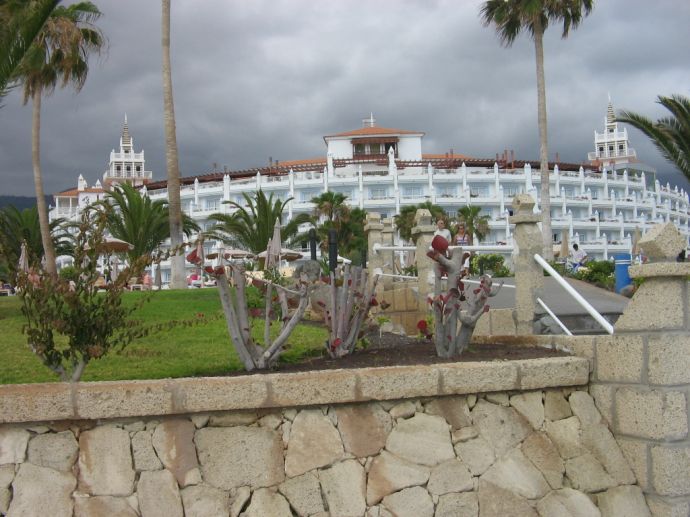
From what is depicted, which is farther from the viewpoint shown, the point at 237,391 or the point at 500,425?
the point at 500,425

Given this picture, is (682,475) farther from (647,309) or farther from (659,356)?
(647,309)

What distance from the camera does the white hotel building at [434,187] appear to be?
6912 centimetres

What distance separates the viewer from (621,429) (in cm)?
548

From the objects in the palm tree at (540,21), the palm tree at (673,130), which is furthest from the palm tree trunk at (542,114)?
the palm tree at (673,130)

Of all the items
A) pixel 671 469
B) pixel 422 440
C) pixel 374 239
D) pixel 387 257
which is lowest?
pixel 671 469

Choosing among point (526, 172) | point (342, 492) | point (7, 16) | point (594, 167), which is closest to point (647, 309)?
point (342, 492)

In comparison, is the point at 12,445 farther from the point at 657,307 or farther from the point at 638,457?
the point at 657,307

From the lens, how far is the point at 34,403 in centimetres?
463

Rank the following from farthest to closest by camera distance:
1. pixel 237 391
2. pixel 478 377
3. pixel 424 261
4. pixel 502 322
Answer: pixel 424 261 → pixel 502 322 → pixel 478 377 → pixel 237 391

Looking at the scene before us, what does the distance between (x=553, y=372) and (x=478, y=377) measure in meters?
0.66

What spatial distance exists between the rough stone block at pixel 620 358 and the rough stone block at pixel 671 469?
1.75ft

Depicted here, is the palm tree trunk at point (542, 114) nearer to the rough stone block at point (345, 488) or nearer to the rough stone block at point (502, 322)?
the rough stone block at point (502, 322)

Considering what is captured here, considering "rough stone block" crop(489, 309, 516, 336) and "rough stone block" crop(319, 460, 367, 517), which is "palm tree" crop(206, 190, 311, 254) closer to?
"rough stone block" crop(489, 309, 516, 336)

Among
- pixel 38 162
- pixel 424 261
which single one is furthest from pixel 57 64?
pixel 424 261
